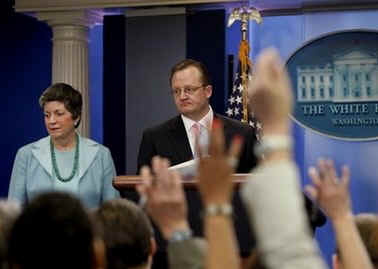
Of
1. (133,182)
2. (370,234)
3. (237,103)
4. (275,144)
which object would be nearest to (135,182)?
(133,182)

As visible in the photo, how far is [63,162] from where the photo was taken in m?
4.02

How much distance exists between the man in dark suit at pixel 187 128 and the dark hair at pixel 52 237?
2.44 metres

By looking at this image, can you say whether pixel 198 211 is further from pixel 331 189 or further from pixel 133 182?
pixel 331 189

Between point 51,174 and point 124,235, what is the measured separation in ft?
7.48

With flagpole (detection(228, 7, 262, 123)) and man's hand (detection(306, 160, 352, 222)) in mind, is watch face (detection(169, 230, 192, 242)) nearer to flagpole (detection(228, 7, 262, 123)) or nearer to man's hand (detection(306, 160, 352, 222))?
man's hand (detection(306, 160, 352, 222))

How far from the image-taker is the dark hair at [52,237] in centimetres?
134

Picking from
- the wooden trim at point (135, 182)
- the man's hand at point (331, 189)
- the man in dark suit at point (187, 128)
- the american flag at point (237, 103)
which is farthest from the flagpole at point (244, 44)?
the man's hand at point (331, 189)

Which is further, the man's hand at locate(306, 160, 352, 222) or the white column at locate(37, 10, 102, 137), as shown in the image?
the white column at locate(37, 10, 102, 137)

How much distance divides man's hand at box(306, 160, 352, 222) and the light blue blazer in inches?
92.9

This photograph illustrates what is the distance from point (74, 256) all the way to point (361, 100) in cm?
640

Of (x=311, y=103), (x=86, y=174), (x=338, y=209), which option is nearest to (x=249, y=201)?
(x=338, y=209)

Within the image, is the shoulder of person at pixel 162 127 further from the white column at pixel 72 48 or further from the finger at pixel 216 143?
the white column at pixel 72 48

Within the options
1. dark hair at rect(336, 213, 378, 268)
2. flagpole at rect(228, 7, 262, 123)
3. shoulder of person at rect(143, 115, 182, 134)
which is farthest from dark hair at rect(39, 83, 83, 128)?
flagpole at rect(228, 7, 262, 123)

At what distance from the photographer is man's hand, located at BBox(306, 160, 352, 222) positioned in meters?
1.62
